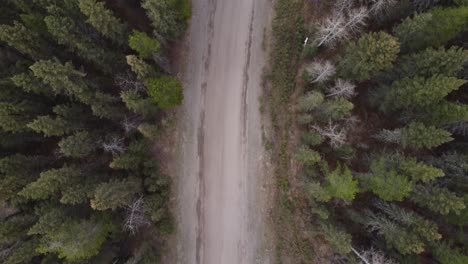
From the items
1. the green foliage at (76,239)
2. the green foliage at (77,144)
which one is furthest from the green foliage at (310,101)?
the green foliage at (76,239)

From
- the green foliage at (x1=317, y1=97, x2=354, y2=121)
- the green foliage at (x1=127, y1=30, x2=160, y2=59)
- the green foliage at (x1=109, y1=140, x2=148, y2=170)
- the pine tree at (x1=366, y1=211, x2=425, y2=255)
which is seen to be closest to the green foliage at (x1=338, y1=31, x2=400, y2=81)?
the green foliage at (x1=317, y1=97, x2=354, y2=121)

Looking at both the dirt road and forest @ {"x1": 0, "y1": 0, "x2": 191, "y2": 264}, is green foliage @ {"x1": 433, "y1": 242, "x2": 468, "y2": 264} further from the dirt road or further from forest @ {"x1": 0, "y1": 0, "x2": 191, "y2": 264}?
forest @ {"x1": 0, "y1": 0, "x2": 191, "y2": 264}

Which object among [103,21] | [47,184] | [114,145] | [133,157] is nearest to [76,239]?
[47,184]

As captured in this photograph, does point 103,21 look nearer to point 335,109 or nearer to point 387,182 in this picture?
point 335,109

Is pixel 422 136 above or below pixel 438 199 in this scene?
above

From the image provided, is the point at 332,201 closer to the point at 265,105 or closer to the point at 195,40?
the point at 265,105

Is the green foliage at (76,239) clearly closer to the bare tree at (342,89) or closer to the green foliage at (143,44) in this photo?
the green foliage at (143,44)
